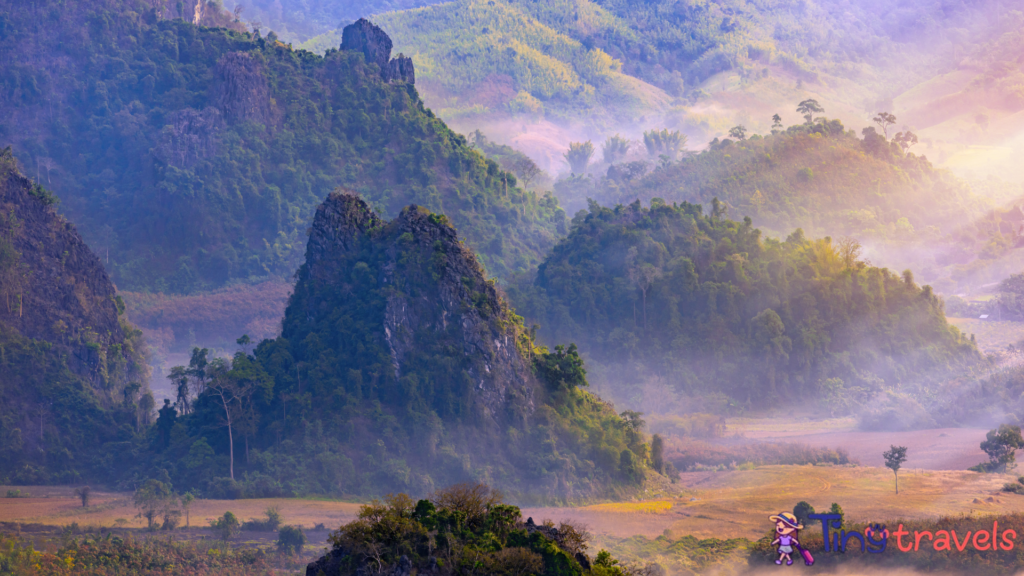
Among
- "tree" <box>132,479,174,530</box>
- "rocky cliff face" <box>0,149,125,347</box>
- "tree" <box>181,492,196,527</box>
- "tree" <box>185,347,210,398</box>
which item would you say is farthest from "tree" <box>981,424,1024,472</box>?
"rocky cliff face" <box>0,149,125,347</box>

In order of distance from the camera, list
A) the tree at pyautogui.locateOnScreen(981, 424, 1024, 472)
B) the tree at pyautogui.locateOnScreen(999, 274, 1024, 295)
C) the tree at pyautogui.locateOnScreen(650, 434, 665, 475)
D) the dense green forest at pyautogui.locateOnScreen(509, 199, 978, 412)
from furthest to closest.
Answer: the tree at pyautogui.locateOnScreen(999, 274, 1024, 295) < the dense green forest at pyautogui.locateOnScreen(509, 199, 978, 412) < the tree at pyautogui.locateOnScreen(650, 434, 665, 475) < the tree at pyautogui.locateOnScreen(981, 424, 1024, 472)

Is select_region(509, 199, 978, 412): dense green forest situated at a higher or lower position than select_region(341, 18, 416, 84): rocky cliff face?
lower

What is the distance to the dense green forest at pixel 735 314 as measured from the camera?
87.1 meters

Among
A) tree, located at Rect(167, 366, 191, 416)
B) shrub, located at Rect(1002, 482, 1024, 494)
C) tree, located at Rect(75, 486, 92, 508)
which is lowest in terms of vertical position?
shrub, located at Rect(1002, 482, 1024, 494)

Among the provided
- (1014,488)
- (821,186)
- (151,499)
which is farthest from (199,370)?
(821,186)

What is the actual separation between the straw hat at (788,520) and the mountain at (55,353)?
36.5m

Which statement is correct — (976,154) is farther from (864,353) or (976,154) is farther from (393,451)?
(393,451)

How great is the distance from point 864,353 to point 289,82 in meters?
65.9

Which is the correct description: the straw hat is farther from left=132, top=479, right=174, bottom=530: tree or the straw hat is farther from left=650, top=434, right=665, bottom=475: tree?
left=132, top=479, right=174, bottom=530: tree

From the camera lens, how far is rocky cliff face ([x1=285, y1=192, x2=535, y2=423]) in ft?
203

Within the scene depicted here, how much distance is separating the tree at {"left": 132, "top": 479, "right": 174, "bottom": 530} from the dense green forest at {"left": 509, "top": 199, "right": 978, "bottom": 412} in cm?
4009

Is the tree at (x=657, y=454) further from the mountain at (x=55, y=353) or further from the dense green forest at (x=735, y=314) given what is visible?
the mountain at (x=55, y=353)

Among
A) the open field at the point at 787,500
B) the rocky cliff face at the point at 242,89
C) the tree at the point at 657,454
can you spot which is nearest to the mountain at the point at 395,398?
the tree at the point at 657,454

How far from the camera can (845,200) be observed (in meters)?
137
